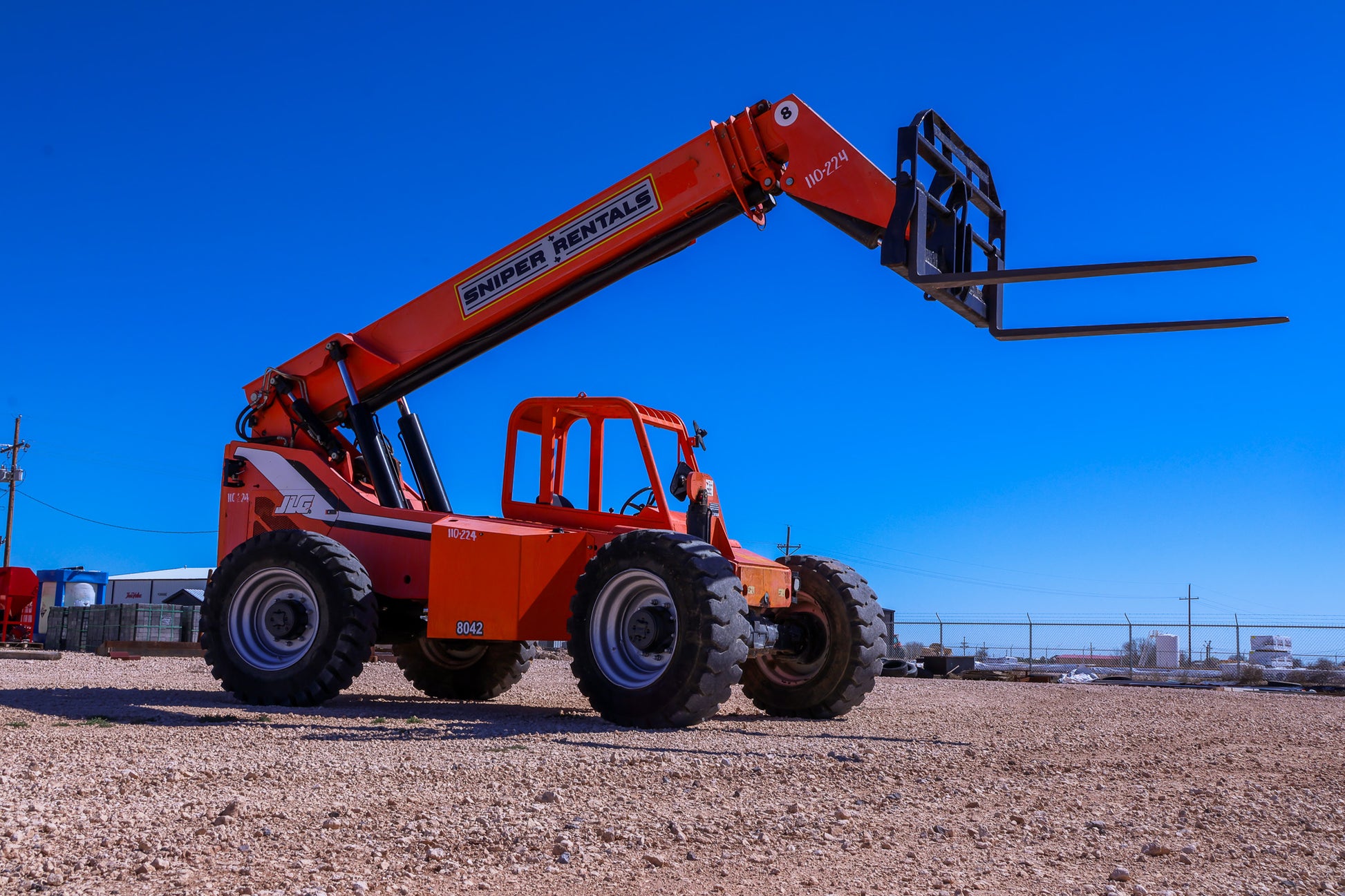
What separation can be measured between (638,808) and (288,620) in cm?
632

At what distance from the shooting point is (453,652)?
12.5 meters

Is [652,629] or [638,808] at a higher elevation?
[652,629]

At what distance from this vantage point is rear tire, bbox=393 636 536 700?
12.6m

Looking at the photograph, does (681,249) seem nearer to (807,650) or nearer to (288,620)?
(807,650)

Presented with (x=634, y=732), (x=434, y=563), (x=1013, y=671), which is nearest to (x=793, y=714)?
(x=634, y=732)

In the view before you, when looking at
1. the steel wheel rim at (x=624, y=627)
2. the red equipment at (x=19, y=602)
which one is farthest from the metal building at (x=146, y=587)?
the steel wheel rim at (x=624, y=627)

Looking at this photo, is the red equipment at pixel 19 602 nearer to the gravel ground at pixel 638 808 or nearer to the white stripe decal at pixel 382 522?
the white stripe decal at pixel 382 522

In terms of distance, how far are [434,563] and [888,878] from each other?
22.6 feet

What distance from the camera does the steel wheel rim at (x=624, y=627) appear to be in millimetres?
9109

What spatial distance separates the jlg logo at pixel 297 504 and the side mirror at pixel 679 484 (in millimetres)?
3909

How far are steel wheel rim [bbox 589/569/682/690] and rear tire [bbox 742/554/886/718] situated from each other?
178 cm

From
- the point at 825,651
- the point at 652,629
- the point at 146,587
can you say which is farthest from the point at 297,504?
the point at 146,587

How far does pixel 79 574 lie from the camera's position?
4759 cm

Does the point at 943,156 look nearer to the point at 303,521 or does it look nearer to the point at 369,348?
the point at 369,348
